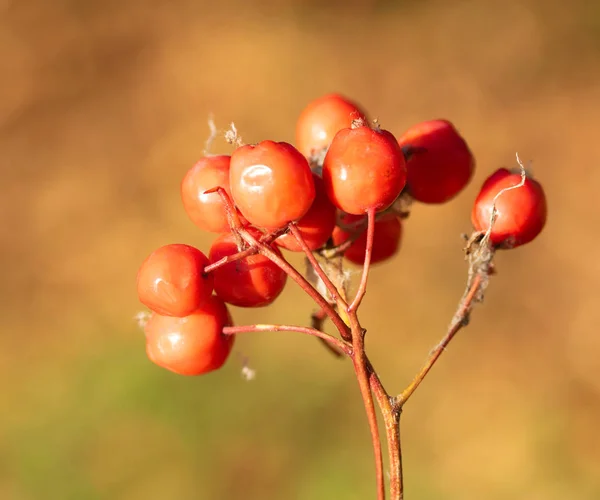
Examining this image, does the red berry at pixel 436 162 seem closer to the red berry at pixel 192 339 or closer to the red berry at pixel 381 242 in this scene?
the red berry at pixel 381 242

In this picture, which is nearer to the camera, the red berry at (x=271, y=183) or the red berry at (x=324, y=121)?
the red berry at (x=271, y=183)

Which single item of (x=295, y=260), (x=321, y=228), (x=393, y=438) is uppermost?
(x=321, y=228)

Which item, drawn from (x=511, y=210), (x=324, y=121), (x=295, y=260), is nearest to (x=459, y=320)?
(x=511, y=210)

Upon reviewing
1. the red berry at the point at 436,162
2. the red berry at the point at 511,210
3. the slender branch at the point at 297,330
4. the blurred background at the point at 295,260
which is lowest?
the blurred background at the point at 295,260

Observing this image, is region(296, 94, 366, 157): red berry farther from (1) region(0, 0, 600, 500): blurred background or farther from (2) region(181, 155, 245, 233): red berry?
(1) region(0, 0, 600, 500): blurred background

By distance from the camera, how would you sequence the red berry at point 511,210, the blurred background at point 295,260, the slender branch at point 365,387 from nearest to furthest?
the slender branch at point 365,387, the red berry at point 511,210, the blurred background at point 295,260

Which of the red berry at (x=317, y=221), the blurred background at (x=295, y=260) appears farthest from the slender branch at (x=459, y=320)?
the blurred background at (x=295, y=260)

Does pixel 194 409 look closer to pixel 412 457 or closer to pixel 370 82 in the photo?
pixel 412 457

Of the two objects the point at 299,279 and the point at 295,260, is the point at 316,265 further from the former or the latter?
the point at 295,260
